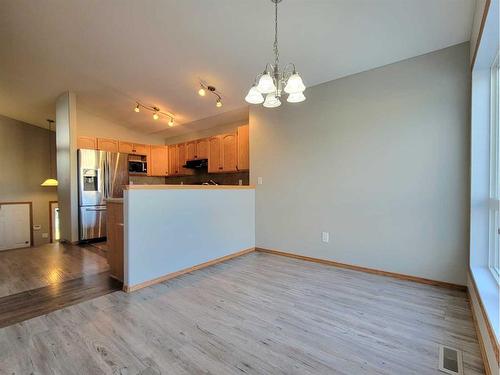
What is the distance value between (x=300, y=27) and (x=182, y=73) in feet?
6.04

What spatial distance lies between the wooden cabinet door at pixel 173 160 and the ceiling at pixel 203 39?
2089 millimetres

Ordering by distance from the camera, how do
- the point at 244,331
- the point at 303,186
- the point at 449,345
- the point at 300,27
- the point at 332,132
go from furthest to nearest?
1. the point at 303,186
2. the point at 332,132
3. the point at 300,27
4. the point at 244,331
5. the point at 449,345

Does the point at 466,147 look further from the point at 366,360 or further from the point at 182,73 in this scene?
the point at 182,73

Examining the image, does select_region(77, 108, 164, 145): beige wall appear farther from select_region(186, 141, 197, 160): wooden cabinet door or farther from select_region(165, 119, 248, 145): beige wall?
select_region(186, 141, 197, 160): wooden cabinet door

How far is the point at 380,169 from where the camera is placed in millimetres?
3000

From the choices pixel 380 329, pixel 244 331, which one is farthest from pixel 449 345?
pixel 244 331

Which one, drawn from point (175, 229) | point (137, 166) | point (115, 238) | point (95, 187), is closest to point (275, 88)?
point (175, 229)

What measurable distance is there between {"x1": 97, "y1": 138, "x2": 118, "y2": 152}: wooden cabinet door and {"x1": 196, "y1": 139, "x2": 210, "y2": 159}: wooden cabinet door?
1935mm

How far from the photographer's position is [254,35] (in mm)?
2682

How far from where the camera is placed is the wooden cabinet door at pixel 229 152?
4.73 meters

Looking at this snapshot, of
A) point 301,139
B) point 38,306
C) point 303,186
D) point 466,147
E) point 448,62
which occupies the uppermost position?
point 448,62

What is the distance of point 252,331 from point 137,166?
5104 millimetres

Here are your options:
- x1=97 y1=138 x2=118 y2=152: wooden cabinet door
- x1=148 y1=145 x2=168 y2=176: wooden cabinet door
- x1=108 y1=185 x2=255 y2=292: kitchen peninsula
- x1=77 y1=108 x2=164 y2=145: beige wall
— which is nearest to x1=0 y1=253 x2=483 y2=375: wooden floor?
x1=108 y1=185 x2=255 y2=292: kitchen peninsula

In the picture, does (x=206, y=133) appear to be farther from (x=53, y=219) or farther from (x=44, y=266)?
(x=53, y=219)
